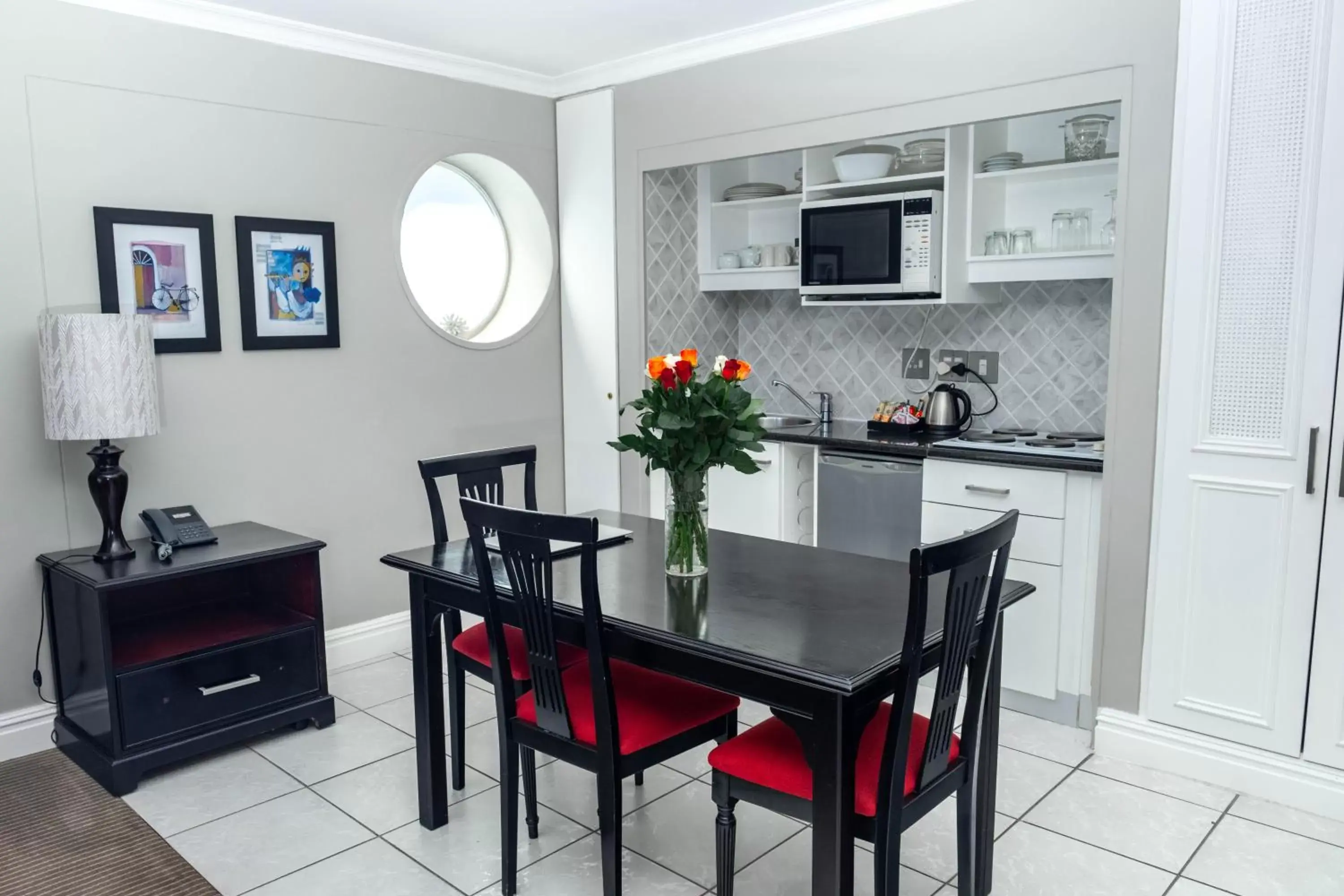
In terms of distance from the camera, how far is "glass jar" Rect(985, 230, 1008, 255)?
3717 millimetres

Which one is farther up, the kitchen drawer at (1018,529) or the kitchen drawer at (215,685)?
the kitchen drawer at (1018,529)

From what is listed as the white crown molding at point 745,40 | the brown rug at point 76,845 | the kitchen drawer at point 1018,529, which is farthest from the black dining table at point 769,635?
the white crown molding at point 745,40

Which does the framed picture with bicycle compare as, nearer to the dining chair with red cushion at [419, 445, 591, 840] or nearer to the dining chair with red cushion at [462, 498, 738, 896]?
the dining chair with red cushion at [419, 445, 591, 840]

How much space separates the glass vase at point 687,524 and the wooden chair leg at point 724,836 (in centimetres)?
51

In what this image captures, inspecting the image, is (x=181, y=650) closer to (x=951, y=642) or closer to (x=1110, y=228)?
(x=951, y=642)

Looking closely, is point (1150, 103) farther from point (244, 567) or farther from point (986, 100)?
point (244, 567)

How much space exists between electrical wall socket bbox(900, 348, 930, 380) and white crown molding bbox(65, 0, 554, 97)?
2.09 m

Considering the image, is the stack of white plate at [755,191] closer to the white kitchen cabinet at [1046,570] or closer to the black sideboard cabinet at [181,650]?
the white kitchen cabinet at [1046,570]

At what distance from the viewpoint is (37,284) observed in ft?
10.3

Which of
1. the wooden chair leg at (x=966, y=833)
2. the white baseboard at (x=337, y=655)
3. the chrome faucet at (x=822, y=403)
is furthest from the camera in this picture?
the chrome faucet at (x=822, y=403)

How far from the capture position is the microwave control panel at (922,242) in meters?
3.72

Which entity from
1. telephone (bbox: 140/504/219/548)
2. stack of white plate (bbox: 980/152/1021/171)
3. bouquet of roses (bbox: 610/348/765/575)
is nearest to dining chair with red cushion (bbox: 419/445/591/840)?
bouquet of roses (bbox: 610/348/765/575)

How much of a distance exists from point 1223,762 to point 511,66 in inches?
152

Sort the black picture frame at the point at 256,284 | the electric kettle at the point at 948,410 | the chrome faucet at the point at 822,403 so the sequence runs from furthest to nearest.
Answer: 1. the chrome faucet at the point at 822,403
2. the electric kettle at the point at 948,410
3. the black picture frame at the point at 256,284
